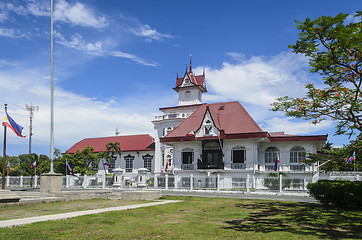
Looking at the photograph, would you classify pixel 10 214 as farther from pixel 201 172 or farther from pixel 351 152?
pixel 201 172

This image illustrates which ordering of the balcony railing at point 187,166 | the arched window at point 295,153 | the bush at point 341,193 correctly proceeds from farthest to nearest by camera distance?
the balcony railing at point 187,166 → the arched window at point 295,153 → the bush at point 341,193

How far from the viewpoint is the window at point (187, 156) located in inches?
1556

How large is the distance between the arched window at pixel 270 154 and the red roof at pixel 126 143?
19.4 metres

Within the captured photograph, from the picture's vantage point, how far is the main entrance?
3744 centimetres

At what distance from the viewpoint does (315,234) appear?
871cm

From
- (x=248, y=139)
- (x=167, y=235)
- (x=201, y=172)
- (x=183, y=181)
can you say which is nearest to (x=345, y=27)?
(x=167, y=235)

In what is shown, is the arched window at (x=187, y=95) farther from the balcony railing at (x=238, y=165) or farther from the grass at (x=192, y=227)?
the grass at (x=192, y=227)

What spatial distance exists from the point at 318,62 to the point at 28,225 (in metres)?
10.6

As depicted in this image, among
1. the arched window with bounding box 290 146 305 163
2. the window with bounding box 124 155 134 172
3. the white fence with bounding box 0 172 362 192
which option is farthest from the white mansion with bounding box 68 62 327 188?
the window with bounding box 124 155 134 172

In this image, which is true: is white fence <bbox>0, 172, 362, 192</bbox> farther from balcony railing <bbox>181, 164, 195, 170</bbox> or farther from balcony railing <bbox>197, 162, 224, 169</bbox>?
balcony railing <bbox>181, 164, 195, 170</bbox>

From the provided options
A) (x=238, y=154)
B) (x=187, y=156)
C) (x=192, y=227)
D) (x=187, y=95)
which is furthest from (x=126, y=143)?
(x=192, y=227)

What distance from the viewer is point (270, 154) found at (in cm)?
3775

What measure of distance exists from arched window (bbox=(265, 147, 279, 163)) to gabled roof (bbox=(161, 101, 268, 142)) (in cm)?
305

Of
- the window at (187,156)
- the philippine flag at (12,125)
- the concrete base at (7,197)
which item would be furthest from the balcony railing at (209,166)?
the concrete base at (7,197)
